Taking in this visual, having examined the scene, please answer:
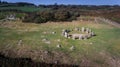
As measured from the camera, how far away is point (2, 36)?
47.8 m

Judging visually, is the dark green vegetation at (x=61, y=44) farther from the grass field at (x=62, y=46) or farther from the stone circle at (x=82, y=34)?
the stone circle at (x=82, y=34)

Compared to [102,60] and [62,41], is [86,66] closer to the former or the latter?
[102,60]

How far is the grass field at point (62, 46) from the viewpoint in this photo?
130ft

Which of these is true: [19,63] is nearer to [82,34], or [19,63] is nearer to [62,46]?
[62,46]

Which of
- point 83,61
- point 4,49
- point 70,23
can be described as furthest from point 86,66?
point 70,23

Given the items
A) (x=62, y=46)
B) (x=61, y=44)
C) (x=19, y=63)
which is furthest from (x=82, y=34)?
(x=19, y=63)

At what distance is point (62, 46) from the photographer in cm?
4259

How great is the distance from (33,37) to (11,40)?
2.98m

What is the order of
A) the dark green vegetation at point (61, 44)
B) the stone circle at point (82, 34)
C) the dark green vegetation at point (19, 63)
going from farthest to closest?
1. the stone circle at point (82, 34)
2. the dark green vegetation at point (61, 44)
3. the dark green vegetation at point (19, 63)

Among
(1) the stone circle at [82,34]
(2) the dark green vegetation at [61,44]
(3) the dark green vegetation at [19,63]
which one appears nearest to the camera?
(3) the dark green vegetation at [19,63]

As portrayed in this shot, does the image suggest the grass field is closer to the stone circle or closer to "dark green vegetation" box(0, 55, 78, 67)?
the stone circle

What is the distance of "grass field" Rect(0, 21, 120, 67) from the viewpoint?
130 feet

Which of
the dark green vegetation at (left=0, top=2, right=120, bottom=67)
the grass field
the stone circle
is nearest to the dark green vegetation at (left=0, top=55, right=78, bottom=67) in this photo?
the dark green vegetation at (left=0, top=2, right=120, bottom=67)

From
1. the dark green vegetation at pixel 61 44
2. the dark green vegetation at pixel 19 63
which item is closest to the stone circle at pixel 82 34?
the dark green vegetation at pixel 61 44
